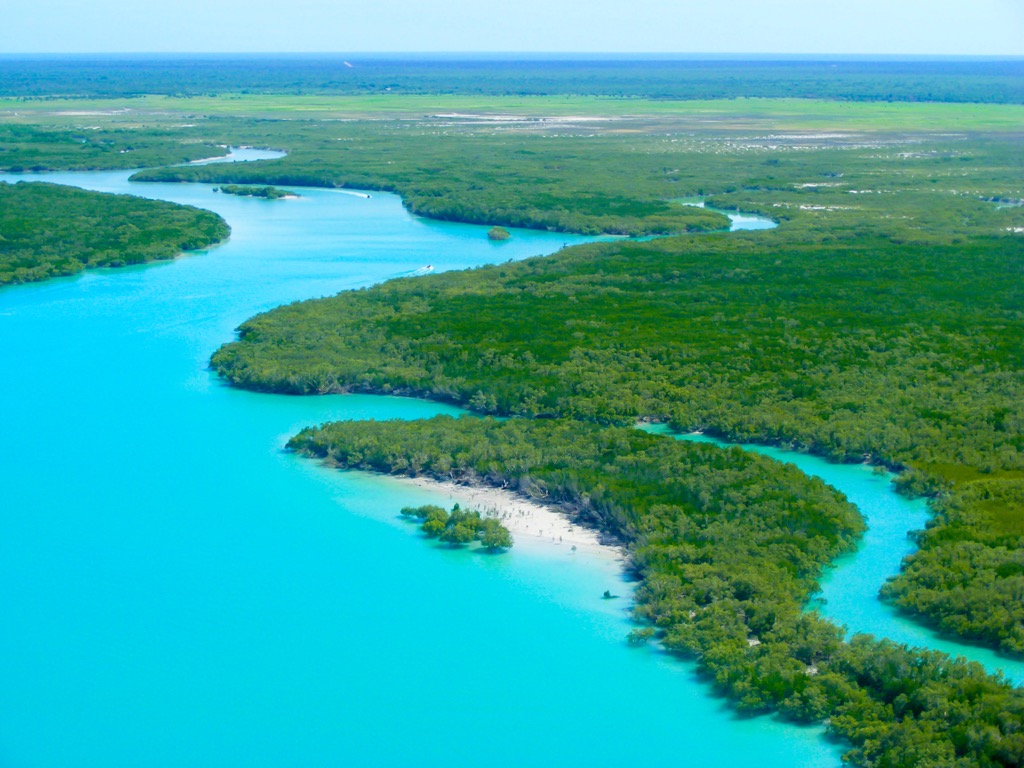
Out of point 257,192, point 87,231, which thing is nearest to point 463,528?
point 87,231

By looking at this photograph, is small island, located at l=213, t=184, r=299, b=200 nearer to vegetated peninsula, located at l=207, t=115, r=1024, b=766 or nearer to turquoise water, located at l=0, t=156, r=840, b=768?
vegetated peninsula, located at l=207, t=115, r=1024, b=766

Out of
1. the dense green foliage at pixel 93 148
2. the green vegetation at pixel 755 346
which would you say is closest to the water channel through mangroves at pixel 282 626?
the green vegetation at pixel 755 346

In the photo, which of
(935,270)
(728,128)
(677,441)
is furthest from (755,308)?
→ (728,128)

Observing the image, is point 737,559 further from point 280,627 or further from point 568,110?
point 568,110

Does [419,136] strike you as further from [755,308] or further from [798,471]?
[798,471]

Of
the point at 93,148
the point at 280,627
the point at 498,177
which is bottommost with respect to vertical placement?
the point at 280,627

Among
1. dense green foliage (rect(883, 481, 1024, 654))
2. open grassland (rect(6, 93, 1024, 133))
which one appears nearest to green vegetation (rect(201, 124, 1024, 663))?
Result: dense green foliage (rect(883, 481, 1024, 654))

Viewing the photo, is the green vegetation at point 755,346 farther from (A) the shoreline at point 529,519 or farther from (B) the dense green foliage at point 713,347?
(A) the shoreline at point 529,519
